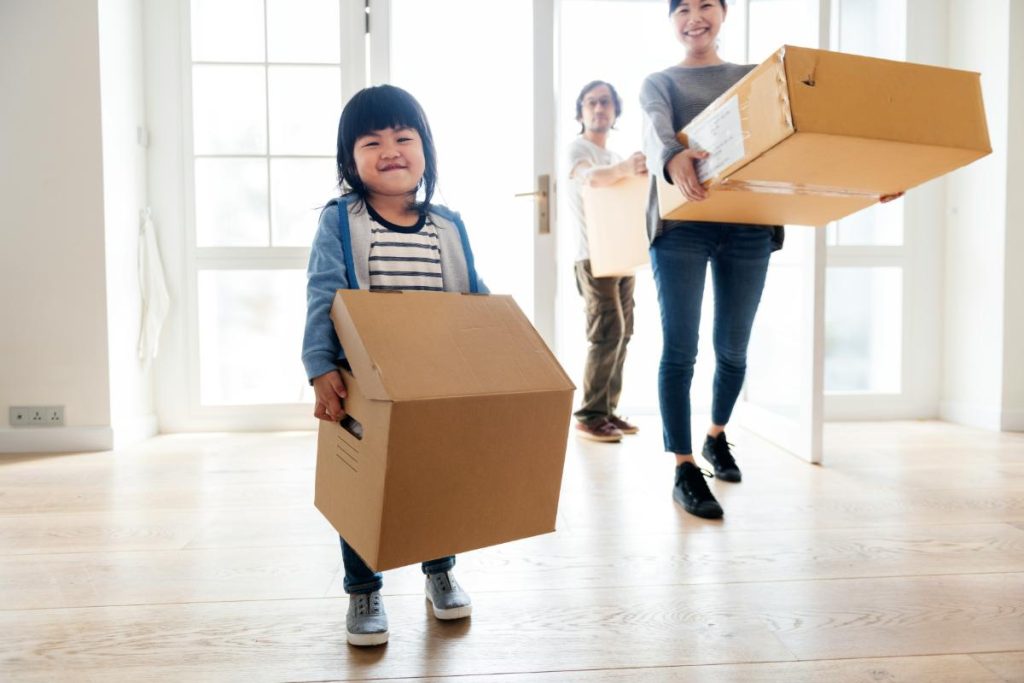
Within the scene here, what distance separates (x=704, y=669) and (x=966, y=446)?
184cm

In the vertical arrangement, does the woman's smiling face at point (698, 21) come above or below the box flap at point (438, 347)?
above

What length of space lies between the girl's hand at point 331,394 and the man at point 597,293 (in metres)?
1.56

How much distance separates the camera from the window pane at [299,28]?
253 centimetres

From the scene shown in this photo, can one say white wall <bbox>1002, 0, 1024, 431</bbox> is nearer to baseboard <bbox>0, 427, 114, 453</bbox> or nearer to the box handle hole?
the box handle hole

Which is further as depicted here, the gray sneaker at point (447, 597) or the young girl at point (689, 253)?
the young girl at point (689, 253)

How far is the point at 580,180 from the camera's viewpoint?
2270mm

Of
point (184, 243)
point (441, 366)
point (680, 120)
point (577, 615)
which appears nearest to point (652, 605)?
point (577, 615)

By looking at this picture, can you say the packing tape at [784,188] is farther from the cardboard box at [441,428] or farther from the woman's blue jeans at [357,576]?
the woman's blue jeans at [357,576]

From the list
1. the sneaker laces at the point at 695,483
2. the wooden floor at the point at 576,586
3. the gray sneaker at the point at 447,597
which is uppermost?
the sneaker laces at the point at 695,483

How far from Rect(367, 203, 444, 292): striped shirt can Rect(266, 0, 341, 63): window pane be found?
1.87 m

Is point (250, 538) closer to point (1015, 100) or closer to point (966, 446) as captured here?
point (966, 446)

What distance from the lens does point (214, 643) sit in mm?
969

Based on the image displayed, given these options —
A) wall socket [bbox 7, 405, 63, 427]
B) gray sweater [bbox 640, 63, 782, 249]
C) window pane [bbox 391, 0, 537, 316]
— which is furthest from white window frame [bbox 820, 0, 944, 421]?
wall socket [bbox 7, 405, 63, 427]

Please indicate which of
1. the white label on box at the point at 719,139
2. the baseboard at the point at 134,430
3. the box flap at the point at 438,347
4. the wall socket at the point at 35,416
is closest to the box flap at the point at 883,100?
the white label on box at the point at 719,139
